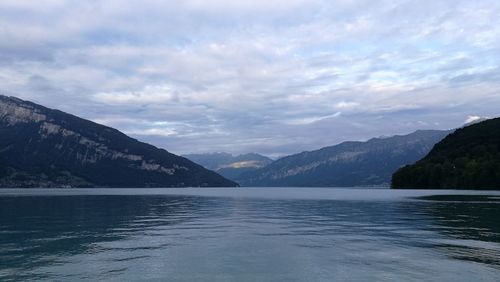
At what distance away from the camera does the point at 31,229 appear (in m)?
62.7

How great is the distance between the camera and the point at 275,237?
54062mm

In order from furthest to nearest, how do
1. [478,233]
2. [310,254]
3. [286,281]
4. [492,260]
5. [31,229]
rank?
1. [31,229]
2. [478,233]
3. [310,254]
4. [492,260]
5. [286,281]

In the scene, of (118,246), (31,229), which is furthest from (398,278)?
(31,229)

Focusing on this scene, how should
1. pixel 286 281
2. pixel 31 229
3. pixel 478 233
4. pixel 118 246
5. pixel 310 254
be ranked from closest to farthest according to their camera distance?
pixel 286 281
pixel 310 254
pixel 118 246
pixel 478 233
pixel 31 229

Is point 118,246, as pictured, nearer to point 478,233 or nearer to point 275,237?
point 275,237

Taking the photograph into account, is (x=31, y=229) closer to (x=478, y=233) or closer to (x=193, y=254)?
(x=193, y=254)

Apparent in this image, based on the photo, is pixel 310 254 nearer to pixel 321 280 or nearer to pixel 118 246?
pixel 321 280

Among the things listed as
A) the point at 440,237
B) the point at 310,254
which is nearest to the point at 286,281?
the point at 310,254

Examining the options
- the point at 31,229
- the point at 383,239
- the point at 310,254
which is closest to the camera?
the point at 310,254

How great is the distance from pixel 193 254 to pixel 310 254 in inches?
441

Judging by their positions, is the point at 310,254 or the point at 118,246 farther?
the point at 118,246

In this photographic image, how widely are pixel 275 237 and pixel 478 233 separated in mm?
26376

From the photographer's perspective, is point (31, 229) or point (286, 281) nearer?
point (286, 281)

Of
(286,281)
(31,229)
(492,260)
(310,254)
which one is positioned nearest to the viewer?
(286,281)
